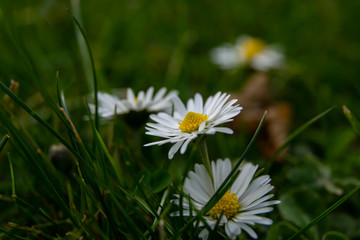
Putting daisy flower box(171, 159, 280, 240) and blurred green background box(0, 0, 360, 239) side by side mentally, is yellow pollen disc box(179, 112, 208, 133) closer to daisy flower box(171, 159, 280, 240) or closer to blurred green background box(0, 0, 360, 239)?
daisy flower box(171, 159, 280, 240)

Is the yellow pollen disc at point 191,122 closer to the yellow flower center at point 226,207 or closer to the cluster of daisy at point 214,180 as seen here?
the cluster of daisy at point 214,180

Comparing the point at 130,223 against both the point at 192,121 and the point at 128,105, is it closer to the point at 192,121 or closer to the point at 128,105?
the point at 192,121

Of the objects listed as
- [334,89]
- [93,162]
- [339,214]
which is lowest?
[339,214]

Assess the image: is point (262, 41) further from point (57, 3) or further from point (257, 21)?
point (57, 3)

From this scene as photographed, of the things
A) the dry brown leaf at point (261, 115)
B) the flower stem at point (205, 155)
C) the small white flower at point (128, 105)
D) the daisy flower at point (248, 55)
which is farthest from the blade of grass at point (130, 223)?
the daisy flower at point (248, 55)

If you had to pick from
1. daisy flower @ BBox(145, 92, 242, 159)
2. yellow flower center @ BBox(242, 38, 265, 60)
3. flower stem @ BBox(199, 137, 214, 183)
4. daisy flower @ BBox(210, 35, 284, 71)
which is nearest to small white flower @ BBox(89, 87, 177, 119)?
daisy flower @ BBox(145, 92, 242, 159)

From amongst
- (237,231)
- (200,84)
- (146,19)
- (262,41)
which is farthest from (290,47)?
(237,231)

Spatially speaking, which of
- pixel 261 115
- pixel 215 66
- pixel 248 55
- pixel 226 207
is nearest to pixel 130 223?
pixel 226 207
